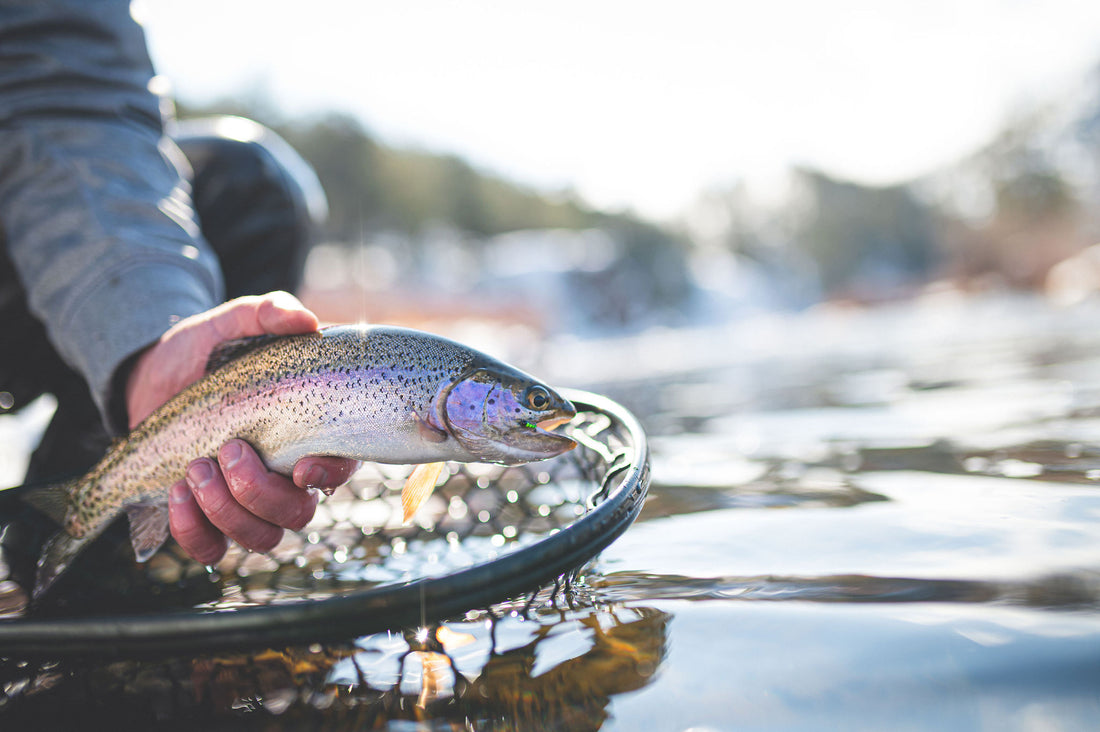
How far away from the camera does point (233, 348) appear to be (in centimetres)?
160

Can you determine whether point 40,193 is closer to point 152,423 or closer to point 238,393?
point 152,423

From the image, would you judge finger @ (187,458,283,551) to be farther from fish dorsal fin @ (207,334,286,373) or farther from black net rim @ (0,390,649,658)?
black net rim @ (0,390,649,658)

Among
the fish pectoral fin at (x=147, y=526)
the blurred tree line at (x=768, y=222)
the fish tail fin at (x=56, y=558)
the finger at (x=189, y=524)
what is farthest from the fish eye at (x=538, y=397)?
the blurred tree line at (x=768, y=222)

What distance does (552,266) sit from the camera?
3161cm

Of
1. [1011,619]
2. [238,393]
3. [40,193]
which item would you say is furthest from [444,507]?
[1011,619]

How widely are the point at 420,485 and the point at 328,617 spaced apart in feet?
1.97

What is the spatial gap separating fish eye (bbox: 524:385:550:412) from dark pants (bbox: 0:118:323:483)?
187 centimetres

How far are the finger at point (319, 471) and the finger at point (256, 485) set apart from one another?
0.14 ft

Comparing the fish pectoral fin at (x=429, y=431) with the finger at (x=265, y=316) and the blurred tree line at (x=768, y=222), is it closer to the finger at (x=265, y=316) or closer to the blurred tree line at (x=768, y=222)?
the finger at (x=265, y=316)

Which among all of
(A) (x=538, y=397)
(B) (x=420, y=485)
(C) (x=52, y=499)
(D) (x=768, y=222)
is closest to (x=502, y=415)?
(A) (x=538, y=397)

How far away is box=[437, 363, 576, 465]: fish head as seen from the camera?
1.43m

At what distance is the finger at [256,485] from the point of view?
1495 mm

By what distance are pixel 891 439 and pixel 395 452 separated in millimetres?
2152

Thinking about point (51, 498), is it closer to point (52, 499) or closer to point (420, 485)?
point (52, 499)
